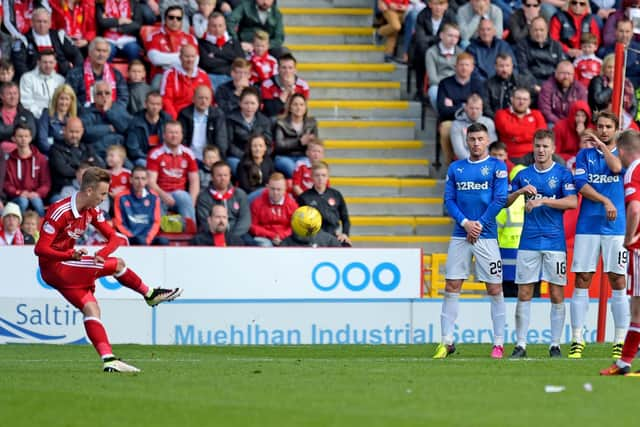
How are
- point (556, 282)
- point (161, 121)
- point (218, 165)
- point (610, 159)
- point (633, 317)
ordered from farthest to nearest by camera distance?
point (161, 121), point (218, 165), point (556, 282), point (610, 159), point (633, 317)

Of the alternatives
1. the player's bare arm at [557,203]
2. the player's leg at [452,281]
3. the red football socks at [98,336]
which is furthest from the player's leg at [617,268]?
the red football socks at [98,336]

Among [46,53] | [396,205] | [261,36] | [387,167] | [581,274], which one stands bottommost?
[396,205]

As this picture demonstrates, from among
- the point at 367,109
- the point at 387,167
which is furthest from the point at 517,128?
the point at 367,109

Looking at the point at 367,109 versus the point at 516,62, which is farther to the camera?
the point at 367,109

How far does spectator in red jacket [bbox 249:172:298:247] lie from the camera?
19.9 m

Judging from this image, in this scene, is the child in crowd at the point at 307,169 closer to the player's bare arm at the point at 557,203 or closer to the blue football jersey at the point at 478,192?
the blue football jersey at the point at 478,192

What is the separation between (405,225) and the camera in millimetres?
22453

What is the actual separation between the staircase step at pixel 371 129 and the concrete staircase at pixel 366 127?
0.02m

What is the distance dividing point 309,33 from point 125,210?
7.51 meters

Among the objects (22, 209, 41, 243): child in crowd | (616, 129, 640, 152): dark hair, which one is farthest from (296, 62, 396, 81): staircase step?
(616, 129, 640, 152): dark hair

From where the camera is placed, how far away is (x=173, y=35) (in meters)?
22.1

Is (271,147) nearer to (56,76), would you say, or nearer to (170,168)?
(170,168)

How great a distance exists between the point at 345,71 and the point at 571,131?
4.82 m

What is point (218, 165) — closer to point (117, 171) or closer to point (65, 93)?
point (117, 171)
